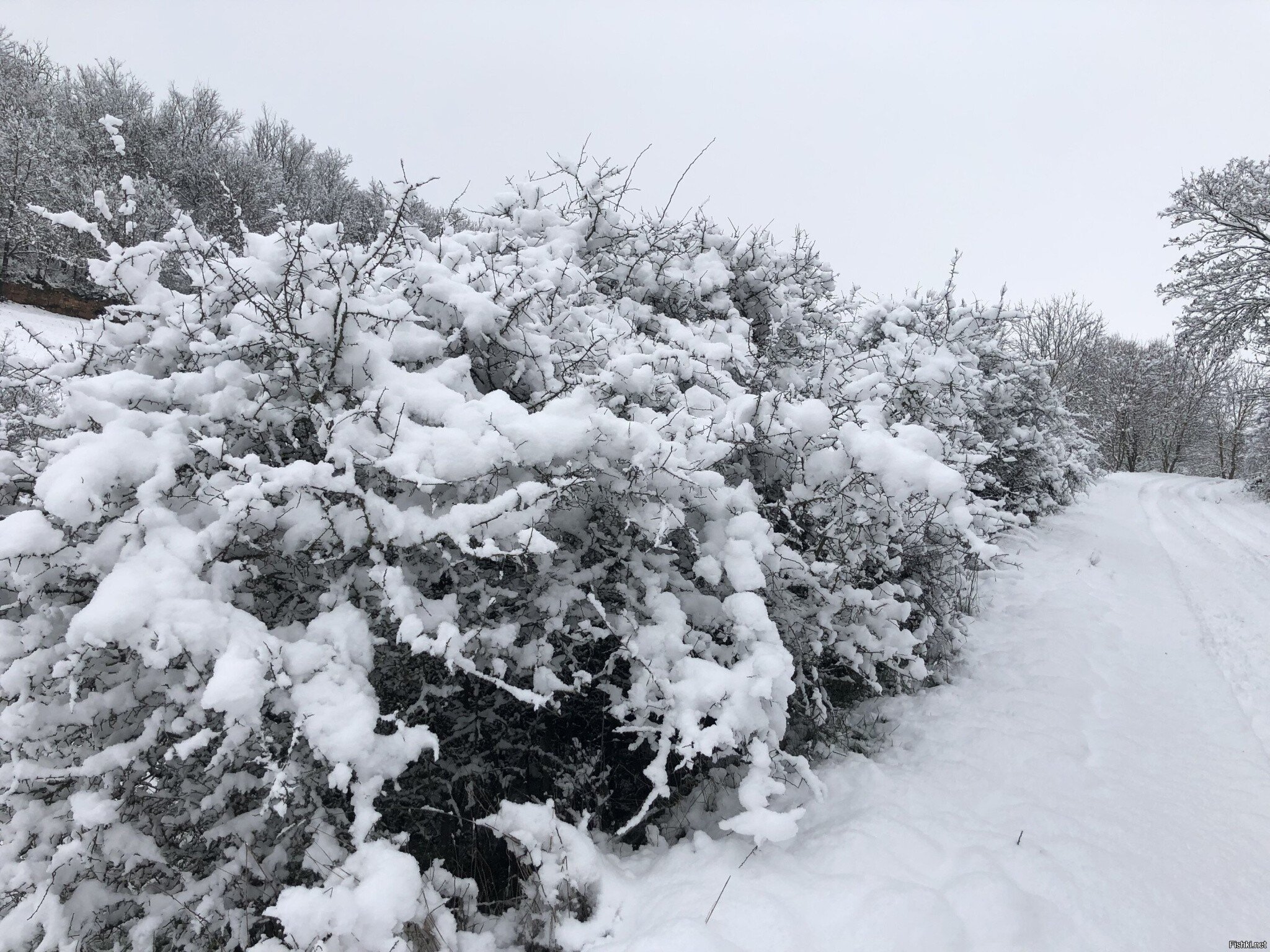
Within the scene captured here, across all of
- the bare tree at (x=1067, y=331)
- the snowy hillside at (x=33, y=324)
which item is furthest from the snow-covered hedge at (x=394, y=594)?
the bare tree at (x=1067, y=331)

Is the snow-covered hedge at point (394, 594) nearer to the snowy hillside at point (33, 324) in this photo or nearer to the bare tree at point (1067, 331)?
the snowy hillside at point (33, 324)

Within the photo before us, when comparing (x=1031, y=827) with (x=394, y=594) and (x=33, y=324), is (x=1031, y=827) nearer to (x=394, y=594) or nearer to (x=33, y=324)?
(x=394, y=594)

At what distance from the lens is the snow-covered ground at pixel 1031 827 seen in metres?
1.92

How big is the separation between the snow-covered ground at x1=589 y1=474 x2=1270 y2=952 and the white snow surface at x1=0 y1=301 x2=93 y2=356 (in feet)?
38.6

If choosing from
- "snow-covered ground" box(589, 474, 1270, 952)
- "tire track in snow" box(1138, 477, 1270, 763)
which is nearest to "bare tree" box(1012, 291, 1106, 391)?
"tire track in snow" box(1138, 477, 1270, 763)

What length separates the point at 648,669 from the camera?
88.6 inches

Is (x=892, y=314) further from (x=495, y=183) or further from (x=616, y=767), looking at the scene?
(x=616, y=767)

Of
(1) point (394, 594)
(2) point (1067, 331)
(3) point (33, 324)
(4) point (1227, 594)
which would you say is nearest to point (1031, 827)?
(1) point (394, 594)

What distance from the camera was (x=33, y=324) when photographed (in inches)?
452

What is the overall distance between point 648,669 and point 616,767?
0.70 m

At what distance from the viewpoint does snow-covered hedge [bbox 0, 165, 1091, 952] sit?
1.80 m

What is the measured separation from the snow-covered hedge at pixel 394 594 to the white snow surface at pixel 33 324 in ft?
32.7

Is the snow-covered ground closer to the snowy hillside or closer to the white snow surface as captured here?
the white snow surface

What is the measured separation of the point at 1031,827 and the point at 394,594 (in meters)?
2.53
